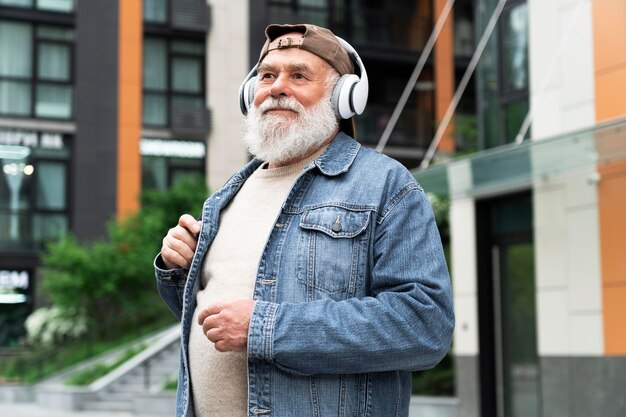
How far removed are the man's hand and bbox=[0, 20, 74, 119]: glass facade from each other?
28.6 m

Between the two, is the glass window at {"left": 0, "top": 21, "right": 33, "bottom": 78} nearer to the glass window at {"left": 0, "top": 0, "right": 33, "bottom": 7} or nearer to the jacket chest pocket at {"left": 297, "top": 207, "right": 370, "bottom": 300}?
the glass window at {"left": 0, "top": 0, "right": 33, "bottom": 7}

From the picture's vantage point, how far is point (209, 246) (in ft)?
9.49

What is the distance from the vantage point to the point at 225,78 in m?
31.8

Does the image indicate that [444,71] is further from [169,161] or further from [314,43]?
[314,43]

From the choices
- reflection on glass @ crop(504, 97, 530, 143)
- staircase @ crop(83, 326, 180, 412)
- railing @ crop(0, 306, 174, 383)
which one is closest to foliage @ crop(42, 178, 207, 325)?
railing @ crop(0, 306, 174, 383)

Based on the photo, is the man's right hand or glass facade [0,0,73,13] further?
glass facade [0,0,73,13]

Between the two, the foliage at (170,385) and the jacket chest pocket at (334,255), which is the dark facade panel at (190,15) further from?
the jacket chest pocket at (334,255)

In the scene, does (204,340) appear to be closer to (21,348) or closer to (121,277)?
(121,277)

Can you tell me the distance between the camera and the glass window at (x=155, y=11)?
31.6 m

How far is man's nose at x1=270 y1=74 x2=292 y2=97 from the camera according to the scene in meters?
2.89

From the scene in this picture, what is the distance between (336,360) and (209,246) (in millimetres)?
601

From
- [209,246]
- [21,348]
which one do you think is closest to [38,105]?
[21,348]

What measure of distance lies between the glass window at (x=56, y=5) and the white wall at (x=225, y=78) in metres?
4.25

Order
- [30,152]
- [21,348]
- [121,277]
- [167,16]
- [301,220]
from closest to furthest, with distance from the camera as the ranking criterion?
[301,220]
[121,277]
[21,348]
[30,152]
[167,16]
